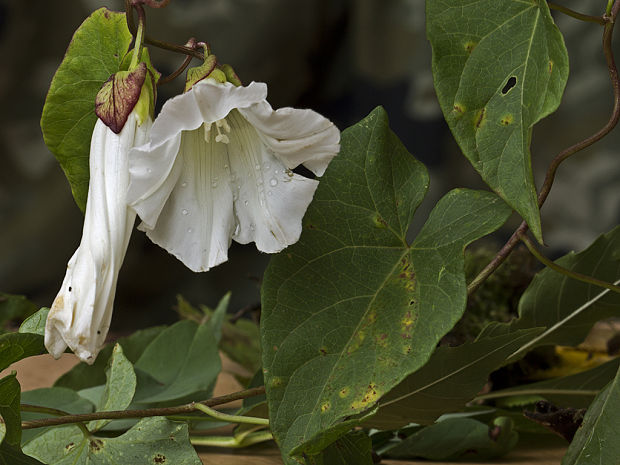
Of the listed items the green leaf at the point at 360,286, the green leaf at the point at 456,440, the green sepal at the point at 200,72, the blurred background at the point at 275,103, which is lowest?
the blurred background at the point at 275,103

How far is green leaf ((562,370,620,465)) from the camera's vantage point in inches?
8.2

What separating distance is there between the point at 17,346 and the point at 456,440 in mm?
170

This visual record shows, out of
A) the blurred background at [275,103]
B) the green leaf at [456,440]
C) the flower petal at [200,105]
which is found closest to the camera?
the flower petal at [200,105]

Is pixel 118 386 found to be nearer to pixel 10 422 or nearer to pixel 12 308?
pixel 10 422

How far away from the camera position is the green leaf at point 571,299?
10.1 inches

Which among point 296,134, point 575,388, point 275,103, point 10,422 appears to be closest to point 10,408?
point 10,422

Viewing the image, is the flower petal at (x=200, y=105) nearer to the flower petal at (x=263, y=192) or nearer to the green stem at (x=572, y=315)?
the flower petal at (x=263, y=192)

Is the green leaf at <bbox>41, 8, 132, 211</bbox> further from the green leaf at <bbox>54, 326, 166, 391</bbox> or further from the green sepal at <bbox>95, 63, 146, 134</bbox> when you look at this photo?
the green leaf at <bbox>54, 326, 166, 391</bbox>

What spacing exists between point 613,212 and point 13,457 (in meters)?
0.93

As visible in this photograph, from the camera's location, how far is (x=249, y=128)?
0.67ft

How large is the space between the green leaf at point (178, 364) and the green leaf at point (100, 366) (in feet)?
0.05

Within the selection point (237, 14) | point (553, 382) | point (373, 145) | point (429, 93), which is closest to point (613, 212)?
point (429, 93)

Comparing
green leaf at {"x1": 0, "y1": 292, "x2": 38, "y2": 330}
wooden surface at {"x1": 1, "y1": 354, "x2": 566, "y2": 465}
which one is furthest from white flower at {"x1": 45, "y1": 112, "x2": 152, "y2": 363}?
green leaf at {"x1": 0, "y1": 292, "x2": 38, "y2": 330}

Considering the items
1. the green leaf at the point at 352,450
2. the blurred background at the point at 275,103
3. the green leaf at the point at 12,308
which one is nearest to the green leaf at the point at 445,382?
the green leaf at the point at 352,450
